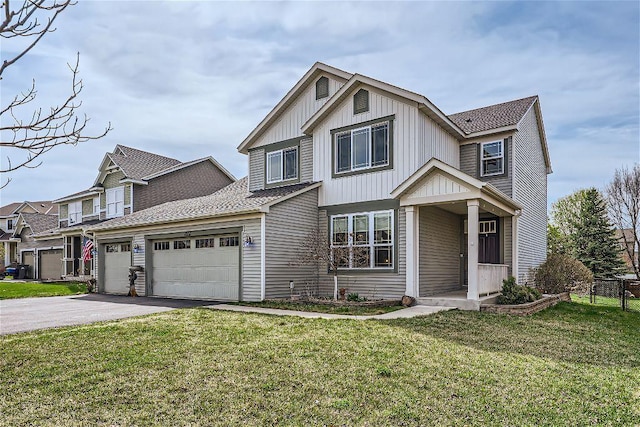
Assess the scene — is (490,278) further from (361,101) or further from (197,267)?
(197,267)

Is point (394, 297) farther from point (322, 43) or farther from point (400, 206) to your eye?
point (322, 43)

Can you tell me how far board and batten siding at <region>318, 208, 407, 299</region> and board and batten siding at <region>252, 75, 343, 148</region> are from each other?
5373 mm

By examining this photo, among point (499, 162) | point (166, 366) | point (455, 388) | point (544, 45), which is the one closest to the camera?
point (455, 388)

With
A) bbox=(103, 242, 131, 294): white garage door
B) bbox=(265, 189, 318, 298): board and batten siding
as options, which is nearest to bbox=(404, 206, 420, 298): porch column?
bbox=(265, 189, 318, 298): board and batten siding

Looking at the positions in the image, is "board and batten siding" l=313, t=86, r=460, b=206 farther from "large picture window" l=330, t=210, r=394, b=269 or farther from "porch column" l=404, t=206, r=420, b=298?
"porch column" l=404, t=206, r=420, b=298

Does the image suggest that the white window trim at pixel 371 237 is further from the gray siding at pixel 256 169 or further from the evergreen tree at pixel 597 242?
the evergreen tree at pixel 597 242

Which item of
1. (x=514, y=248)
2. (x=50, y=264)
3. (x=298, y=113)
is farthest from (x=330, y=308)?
(x=50, y=264)

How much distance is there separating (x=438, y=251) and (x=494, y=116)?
583 centimetres

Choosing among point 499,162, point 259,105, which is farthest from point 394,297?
point 259,105

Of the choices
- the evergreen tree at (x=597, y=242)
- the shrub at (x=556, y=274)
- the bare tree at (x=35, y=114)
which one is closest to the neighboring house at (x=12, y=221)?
the shrub at (x=556, y=274)

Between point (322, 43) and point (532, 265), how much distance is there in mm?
11421

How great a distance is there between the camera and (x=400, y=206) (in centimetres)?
1331

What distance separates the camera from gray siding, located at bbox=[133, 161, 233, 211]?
24558 millimetres

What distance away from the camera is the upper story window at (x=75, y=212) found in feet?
95.3
